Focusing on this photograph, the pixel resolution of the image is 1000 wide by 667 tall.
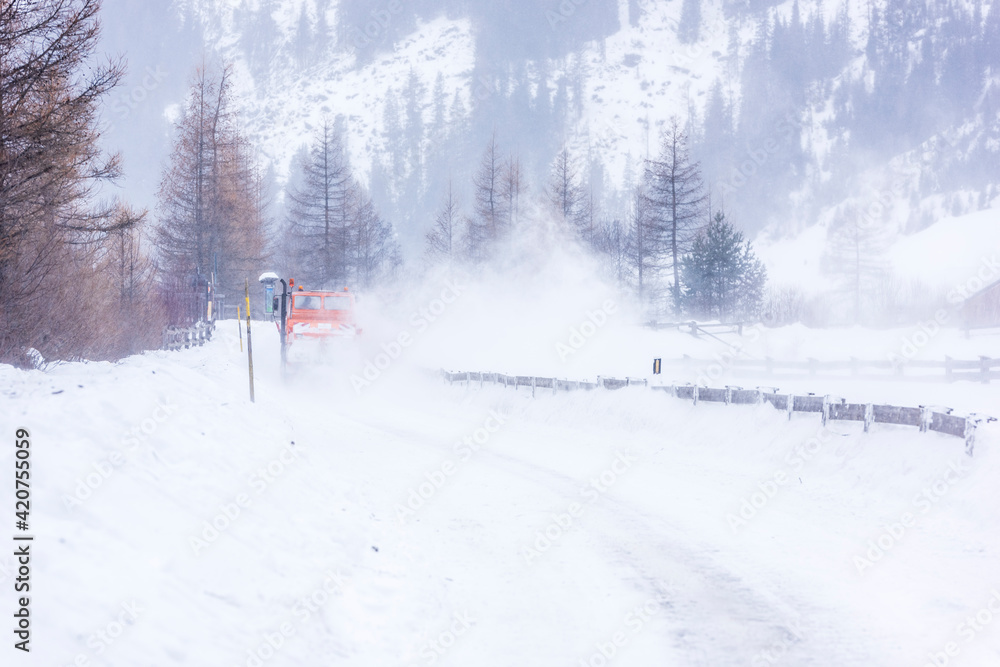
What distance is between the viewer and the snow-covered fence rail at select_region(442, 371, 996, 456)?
29.8ft

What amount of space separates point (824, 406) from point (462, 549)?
744 centimetres

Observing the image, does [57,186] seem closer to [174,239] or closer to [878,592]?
[878,592]

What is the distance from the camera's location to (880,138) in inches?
5394

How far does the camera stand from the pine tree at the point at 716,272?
43.4 metres

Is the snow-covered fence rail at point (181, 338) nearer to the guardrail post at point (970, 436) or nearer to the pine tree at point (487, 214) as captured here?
the guardrail post at point (970, 436)

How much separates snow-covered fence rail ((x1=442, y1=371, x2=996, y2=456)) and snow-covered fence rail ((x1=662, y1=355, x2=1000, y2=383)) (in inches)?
343

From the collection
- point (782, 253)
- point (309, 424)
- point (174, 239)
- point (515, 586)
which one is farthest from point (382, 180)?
point (515, 586)

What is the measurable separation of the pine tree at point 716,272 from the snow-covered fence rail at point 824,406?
26.3 metres

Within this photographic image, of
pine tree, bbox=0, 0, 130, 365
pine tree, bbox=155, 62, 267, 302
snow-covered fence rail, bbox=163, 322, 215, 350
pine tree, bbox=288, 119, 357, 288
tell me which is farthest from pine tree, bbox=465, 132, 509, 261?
pine tree, bbox=0, 0, 130, 365

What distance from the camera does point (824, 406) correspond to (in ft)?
37.4

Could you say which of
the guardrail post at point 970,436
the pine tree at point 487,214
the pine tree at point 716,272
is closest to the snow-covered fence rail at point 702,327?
the pine tree at point 716,272

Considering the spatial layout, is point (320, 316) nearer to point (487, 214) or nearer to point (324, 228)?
point (487, 214)

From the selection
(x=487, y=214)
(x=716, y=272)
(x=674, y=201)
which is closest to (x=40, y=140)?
(x=487, y=214)

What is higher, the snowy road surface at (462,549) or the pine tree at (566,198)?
the pine tree at (566,198)
